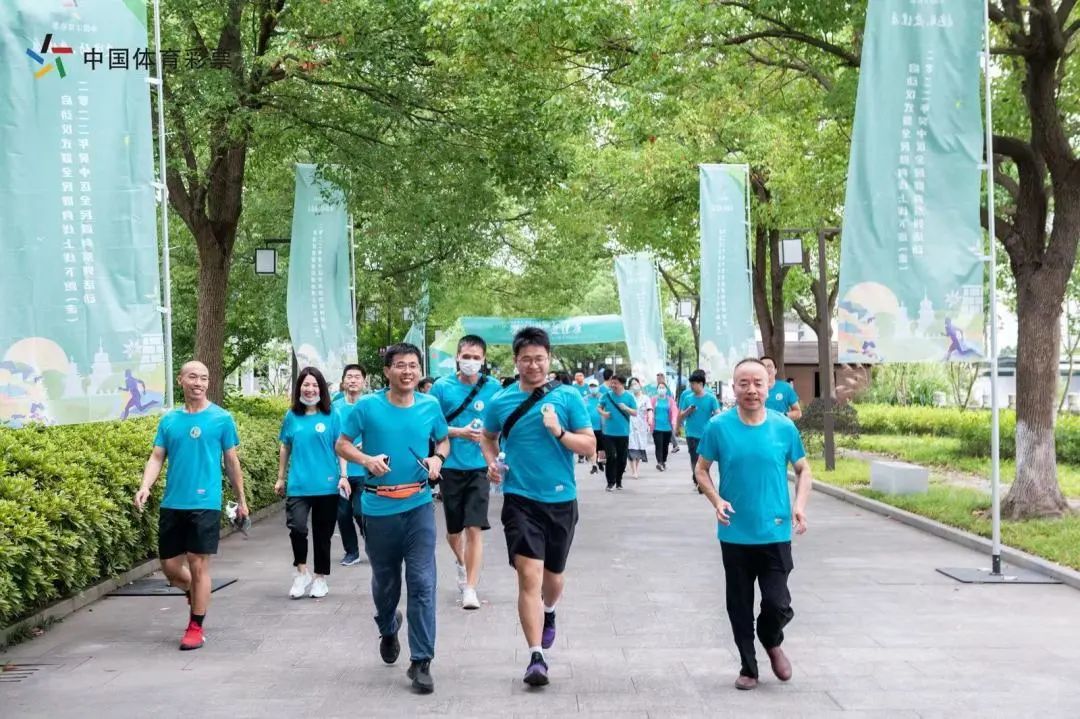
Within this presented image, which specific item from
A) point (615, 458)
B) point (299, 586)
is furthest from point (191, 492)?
point (615, 458)

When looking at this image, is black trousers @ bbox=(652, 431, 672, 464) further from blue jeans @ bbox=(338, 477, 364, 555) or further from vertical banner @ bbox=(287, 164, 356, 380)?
blue jeans @ bbox=(338, 477, 364, 555)

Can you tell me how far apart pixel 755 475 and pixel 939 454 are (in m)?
19.2

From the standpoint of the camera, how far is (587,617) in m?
8.54

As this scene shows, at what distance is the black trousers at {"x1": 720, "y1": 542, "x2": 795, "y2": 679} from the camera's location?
252 inches

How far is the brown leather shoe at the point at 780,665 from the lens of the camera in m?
6.48

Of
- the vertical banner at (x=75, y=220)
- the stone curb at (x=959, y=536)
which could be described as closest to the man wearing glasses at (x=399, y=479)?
the vertical banner at (x=75, y=220)

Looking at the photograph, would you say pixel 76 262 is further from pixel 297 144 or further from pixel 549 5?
pixel 297 144

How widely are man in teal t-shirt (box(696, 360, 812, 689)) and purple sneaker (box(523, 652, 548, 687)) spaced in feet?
3.28

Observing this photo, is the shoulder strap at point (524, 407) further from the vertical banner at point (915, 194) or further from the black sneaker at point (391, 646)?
the vertical banner at point (915, 194)

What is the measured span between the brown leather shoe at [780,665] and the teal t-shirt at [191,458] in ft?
11.7

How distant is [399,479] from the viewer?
21.9 feet

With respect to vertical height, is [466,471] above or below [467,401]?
below

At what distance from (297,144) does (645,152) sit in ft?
33.0

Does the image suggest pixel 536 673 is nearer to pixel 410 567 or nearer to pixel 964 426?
pixel 410 567
